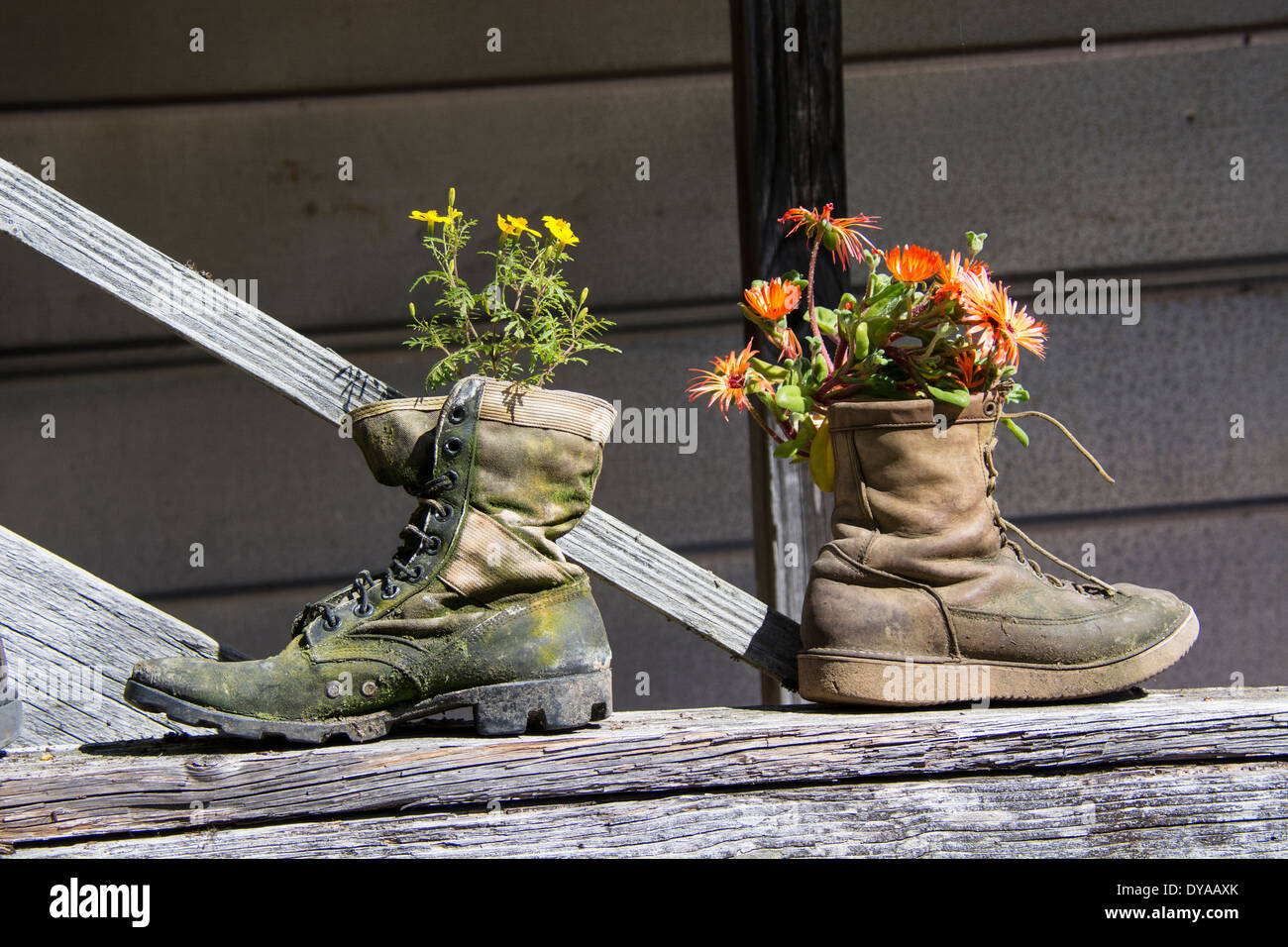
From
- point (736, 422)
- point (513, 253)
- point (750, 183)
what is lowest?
point (736, 422)

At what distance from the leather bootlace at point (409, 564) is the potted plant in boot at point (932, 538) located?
36 centimetres

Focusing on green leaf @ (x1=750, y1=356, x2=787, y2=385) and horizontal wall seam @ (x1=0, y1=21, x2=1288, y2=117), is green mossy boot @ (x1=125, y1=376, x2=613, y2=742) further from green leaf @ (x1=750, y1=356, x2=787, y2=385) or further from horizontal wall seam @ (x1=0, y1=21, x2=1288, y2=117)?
horizontal wall seam @ (x1=0, y1=21, x2=1288, y2=117)

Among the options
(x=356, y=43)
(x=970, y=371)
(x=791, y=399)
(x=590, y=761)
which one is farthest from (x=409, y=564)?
(x=356, y=43)

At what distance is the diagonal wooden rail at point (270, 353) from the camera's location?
55.0 inches

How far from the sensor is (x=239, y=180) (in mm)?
2576

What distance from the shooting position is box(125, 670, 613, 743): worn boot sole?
1.13 m

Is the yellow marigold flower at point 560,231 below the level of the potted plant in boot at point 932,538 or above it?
above

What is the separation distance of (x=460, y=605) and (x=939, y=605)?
594mm

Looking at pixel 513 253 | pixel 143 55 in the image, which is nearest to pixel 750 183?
pixel 513 253

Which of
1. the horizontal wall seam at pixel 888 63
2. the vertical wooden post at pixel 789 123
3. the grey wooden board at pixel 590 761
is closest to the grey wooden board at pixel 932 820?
the grey wooden board at pixel 590 761

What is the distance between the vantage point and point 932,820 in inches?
45.7

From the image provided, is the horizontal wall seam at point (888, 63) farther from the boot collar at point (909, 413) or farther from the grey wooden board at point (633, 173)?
the boot collar at point (909, 413)

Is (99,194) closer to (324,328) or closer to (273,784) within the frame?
(324,328)

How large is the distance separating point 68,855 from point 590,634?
0.62 metres
